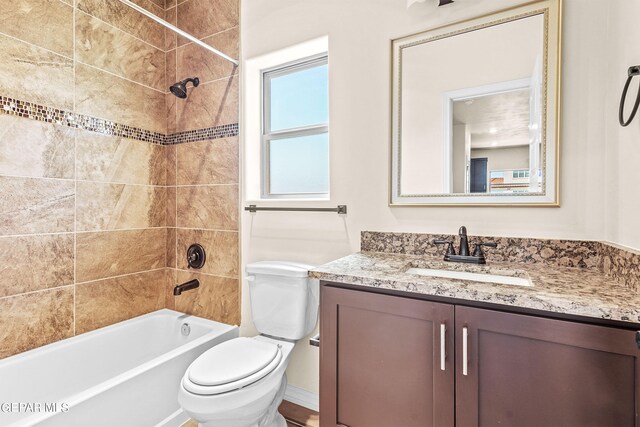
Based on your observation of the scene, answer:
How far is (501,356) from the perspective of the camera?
87 centimetres

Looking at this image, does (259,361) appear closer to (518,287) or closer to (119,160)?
(518,287)

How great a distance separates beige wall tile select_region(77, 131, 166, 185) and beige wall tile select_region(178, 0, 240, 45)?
35.3 inches

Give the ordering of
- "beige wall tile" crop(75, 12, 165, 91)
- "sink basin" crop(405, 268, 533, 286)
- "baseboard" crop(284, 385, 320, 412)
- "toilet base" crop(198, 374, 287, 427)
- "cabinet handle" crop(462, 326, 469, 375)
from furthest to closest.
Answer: "beige wall tile" crop(75, 12, 165, 91)
"baseboard" crop(284, 385, 320, 412)
"toilet base" crop(198, 374, 287, 427)
"sink basin" crop(405, 268, 533, 286)
"cabinet handle" crop(462, 326, 469, 375)

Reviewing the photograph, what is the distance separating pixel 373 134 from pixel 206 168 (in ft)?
4.23

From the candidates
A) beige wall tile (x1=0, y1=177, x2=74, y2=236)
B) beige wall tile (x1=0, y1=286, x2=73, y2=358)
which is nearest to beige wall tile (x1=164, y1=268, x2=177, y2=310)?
beige wall tile (x1=0, y1=286, x2=73, y2=358)

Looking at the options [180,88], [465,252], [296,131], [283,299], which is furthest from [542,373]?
[180,88]

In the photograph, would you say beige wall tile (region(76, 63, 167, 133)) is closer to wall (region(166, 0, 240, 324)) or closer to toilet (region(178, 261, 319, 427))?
wall (region(166, 0, 240, 324))

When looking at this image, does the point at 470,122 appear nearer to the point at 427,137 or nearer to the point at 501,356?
the point at 427,137

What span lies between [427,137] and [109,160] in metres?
2.07

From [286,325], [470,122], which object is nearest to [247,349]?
[286,325]

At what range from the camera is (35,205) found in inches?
68.3

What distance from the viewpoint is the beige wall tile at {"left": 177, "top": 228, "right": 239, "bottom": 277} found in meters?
2.13

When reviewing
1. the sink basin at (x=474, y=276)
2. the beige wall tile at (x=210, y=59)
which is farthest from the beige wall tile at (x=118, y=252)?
the sink basin at (x=474, y=276)

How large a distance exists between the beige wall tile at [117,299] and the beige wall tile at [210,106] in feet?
3.98
